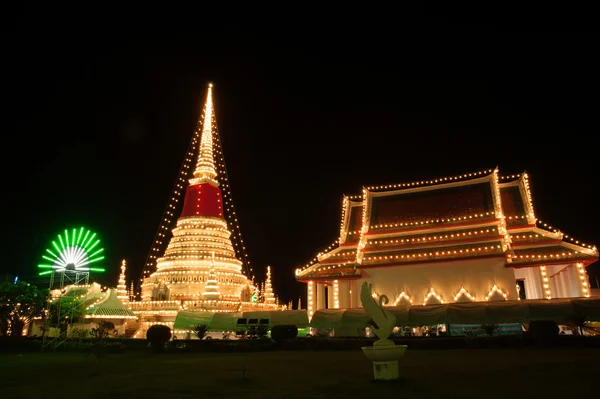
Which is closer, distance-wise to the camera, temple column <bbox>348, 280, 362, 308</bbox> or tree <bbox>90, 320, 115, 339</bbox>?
tree <bbox>90, 320, 115, 339</bbox>

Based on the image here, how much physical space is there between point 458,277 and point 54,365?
82.8 feet

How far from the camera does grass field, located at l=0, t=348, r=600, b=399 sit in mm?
10375

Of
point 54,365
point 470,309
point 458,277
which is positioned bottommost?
point 54,365

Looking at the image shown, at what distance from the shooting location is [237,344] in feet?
82.4

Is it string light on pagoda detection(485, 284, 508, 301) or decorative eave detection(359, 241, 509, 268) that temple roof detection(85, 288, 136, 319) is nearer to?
decorative eave detection(359, 241, 509, 268)

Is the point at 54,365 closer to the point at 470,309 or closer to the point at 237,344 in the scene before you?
the point at 237,344

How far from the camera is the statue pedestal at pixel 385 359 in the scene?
1181 centimetres

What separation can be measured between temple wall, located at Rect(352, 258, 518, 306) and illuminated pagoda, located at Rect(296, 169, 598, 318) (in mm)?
66

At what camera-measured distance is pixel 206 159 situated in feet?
156

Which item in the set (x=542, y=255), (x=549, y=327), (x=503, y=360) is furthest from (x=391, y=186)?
(x=503, y=360)

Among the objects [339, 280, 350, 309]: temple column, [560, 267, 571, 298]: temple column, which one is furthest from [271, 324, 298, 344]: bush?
[560, 267, 571, 298]: temple column

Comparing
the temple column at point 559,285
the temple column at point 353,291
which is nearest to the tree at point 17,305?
the temple column at point 353,291

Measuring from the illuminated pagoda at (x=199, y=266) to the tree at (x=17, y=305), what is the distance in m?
7.92

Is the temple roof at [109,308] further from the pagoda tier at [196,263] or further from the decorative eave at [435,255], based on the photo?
the decorative eave at [435,255]
